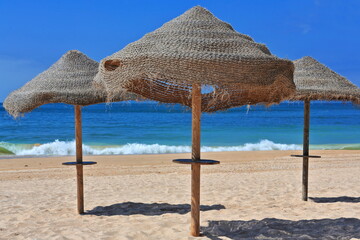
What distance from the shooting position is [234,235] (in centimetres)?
430

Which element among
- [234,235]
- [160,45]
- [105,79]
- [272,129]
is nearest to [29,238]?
[105,79]

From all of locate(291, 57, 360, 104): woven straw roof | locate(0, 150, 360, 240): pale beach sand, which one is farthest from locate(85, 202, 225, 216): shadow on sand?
locate(291, 57, 360, 104): woven straw roof

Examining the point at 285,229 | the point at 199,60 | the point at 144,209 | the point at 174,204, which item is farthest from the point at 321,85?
the point at 199,60

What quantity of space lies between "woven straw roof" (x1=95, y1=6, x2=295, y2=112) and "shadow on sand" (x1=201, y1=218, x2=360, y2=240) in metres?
1.56

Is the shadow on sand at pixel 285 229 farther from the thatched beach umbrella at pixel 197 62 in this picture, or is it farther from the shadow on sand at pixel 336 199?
the shadow on sand at pixel 336 199

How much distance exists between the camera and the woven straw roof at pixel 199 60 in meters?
3.22

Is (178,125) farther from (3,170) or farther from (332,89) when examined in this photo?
(332,89)

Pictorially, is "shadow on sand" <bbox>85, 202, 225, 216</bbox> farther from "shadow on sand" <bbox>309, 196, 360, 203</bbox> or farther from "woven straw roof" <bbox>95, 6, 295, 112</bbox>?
"woven straw roof" <bbox>95, 6, 295, 112</bbox>

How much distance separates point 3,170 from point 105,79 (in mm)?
8339

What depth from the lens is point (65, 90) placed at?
5020 mm

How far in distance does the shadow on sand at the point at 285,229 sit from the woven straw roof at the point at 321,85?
181 cm

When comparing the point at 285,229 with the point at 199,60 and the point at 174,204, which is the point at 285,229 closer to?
the point at 174,204

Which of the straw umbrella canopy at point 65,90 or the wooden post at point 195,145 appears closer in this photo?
the wooden post at point 195,145

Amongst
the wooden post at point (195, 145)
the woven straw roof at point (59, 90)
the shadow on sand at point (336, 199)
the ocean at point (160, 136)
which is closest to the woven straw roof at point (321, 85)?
the shadow on sand at point (336, 199)
